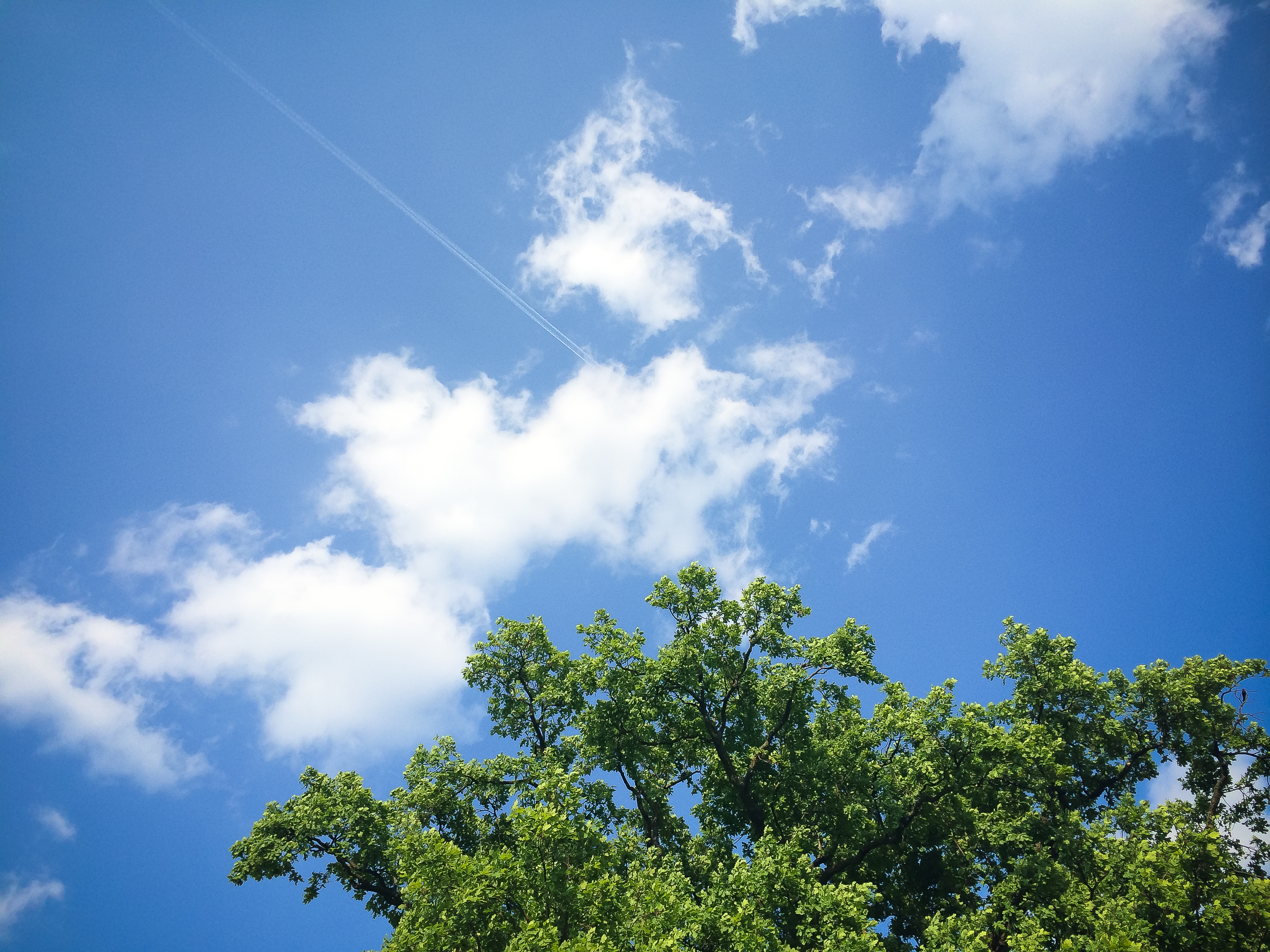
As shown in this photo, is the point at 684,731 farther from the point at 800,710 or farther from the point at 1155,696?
the point at 1155,696

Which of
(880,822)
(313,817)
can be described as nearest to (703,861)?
(880,822)

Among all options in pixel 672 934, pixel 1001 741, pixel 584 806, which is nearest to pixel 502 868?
pixel 672 934

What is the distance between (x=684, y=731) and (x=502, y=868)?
32.3 feet

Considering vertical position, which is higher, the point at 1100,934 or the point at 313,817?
the point at 313,817

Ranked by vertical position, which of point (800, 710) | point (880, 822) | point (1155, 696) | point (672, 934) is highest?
point (1155, 696)

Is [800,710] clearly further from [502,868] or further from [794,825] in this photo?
[502,868]

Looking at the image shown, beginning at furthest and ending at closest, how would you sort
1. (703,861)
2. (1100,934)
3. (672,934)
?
(703,861) → (1100,934) → (672,934)

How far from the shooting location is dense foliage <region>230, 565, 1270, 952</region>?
674 inches

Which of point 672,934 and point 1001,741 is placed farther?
point 1001,741

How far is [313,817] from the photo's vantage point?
2202 cm

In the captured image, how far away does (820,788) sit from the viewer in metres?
22.0

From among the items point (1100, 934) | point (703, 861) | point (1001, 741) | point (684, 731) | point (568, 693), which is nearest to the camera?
point (1100, 934)

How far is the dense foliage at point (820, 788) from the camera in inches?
674

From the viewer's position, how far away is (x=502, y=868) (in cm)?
1484
